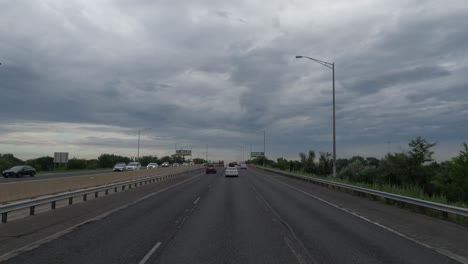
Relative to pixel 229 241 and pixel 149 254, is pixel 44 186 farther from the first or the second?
pixel 149 254

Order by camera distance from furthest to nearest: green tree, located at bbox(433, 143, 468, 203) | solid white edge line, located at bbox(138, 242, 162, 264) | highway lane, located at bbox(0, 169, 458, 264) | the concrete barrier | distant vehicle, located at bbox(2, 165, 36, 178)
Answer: distant vehicle, located at bbox(2, 165, 36, 178) → green tree, located at bbox(433, 143, 468, 203) → the concrete barrier → highway lane, located at bbox(0, 169, 458, 264) → solid white edge line, located at bbox(138, 242, 162, 264)

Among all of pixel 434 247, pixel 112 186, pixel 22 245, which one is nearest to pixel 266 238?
pixel 434 247

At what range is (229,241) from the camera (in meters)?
11.4

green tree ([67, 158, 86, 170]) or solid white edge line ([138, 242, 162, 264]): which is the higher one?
green tree ([67, 158, 86, 170])

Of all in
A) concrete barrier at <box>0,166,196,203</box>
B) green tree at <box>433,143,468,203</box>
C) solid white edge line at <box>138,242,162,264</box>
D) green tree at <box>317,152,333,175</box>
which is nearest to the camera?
solid white edge line at <box>138,242,162,264</box>

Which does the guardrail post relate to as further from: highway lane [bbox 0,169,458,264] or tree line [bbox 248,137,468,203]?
tree line [bbox 248,137,468,203]

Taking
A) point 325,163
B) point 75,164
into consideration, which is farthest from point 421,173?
point 75,164

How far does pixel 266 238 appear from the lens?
12000mm

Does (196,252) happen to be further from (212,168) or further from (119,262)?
→ (212,168)

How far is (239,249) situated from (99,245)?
322cm

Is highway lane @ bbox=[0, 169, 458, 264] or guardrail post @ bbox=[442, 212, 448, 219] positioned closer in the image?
highway lane @ bbox=[0, 169, 458, 264]

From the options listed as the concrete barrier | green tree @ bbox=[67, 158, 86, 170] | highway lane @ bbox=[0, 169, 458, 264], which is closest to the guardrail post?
highway lane @ bbox=[0, 169, 458, 264]

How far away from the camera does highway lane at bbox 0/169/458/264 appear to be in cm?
938

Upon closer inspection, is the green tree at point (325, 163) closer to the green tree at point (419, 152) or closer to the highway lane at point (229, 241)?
the green tree at point (419, 152)
